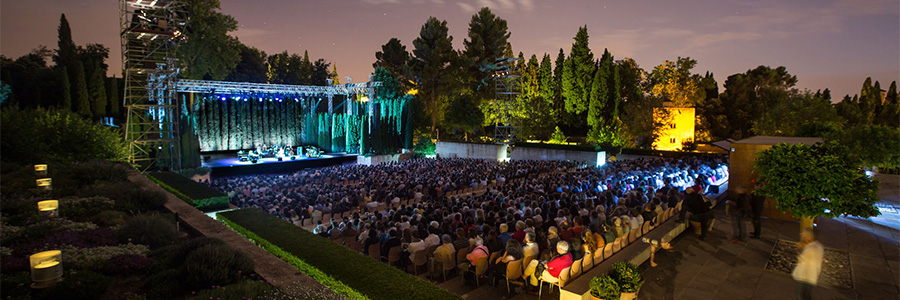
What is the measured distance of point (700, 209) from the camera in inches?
334

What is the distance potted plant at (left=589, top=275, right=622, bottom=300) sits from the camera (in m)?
4.85

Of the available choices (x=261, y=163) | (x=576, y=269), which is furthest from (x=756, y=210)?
(x=261, y=163)

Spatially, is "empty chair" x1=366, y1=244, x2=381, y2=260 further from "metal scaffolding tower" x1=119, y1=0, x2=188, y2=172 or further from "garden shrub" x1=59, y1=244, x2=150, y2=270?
"metal scaffolding tower" x1=119, y1=0, x2=188, y2=172

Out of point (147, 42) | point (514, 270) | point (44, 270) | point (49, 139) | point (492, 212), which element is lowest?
point (514, 270)

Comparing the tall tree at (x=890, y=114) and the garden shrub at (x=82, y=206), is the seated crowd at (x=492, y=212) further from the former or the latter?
the tall tree at (x=890, y=114)

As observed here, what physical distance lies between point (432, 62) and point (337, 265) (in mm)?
31455

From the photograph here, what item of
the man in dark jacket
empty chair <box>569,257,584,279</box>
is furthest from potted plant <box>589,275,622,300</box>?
the man in dark jacket

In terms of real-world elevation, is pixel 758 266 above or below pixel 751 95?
below

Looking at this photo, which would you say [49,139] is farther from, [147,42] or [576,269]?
[576,269]

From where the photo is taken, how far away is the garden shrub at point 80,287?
3184mm

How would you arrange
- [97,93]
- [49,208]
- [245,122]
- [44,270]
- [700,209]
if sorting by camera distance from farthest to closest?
[97,93]
[245,122]
[700,209]
[49,208]
[44,270]

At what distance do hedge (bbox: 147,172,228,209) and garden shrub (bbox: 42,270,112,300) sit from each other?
438cm

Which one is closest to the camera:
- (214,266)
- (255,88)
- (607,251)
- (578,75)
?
(214,266)

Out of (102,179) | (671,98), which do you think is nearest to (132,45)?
(102,179)
